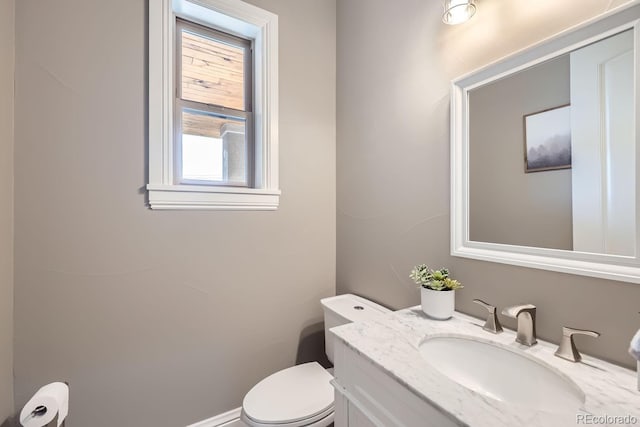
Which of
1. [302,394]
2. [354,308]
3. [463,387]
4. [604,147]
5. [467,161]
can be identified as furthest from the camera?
[354,308]

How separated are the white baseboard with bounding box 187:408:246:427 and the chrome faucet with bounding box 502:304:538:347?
1423 mm

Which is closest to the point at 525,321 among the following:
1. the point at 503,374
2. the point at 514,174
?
the point at 503,374

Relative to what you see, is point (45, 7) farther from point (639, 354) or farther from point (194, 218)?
point (639, 354)

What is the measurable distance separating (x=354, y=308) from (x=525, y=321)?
78 cm

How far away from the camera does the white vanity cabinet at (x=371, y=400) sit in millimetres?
611

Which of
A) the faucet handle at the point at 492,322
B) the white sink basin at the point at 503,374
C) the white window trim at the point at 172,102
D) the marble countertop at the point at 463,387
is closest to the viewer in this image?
the marble countertop at the point at 463,387

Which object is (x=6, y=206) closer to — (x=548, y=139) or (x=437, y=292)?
(x=437, y=292)

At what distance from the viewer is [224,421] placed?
4.75 feet

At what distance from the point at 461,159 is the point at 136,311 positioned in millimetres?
1584

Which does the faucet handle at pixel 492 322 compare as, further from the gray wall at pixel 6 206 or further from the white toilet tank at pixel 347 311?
the gray wall at pixel 6 206

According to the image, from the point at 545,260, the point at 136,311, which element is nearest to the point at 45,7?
the point at 136,311

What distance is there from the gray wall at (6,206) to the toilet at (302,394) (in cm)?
89

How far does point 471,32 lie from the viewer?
1.04 metres

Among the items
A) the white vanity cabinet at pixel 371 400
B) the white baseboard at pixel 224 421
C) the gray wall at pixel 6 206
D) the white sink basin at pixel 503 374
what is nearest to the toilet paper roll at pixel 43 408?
the gray wall at pixel 6 206
